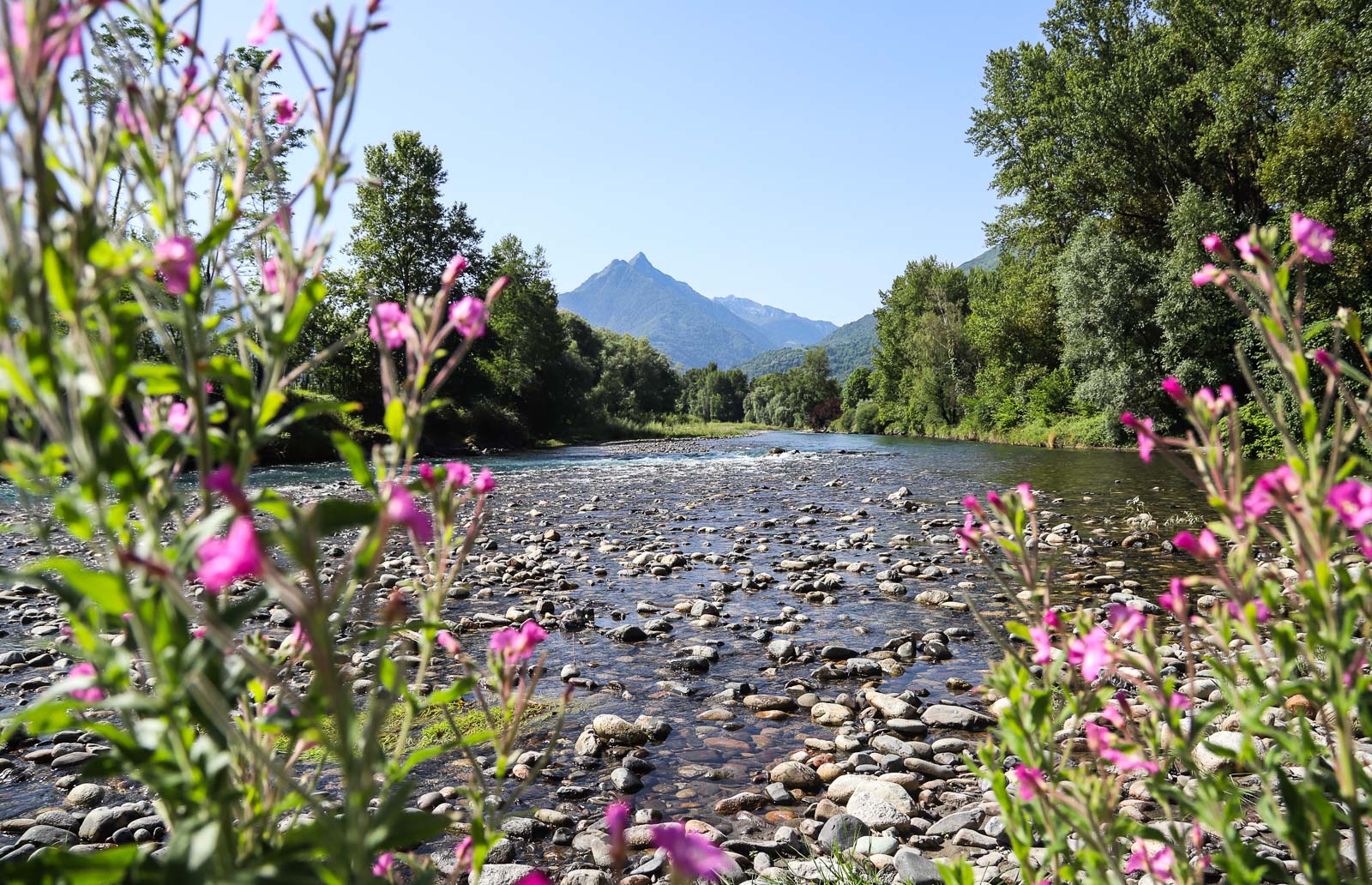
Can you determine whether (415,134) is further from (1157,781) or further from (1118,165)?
(1157,781)

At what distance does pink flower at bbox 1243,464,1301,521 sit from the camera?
56.0 inches

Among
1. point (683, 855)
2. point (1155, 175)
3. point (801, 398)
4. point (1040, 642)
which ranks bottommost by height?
point (1040, 642)

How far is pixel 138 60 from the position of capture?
1397 mm

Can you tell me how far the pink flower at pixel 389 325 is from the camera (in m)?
1.60

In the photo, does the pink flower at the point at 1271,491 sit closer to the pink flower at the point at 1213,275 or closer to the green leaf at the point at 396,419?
the pink flower at the point at 1213,275

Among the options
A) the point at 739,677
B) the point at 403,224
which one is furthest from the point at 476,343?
the point at 739,677

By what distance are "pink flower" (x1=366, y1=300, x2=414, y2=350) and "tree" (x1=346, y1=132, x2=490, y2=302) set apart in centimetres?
3961

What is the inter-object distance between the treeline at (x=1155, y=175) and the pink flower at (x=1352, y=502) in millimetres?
22317

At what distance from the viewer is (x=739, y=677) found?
19.5 ft

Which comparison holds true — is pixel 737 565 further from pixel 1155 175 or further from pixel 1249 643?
pixel 1155 175

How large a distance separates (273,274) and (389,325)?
26cm

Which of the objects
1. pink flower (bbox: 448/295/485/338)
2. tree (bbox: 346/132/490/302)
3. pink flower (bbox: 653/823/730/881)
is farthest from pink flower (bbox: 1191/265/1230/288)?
tree (bbox: 346/132/490/302)

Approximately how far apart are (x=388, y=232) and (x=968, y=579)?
3792 centimetres

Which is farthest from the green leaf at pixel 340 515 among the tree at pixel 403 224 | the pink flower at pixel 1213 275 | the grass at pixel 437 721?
the tree at pixel 403 224
